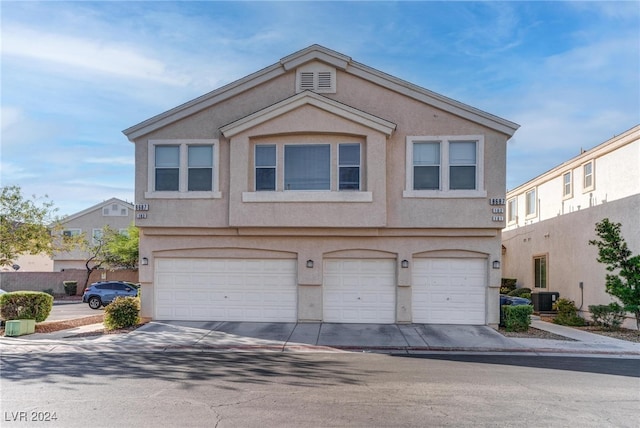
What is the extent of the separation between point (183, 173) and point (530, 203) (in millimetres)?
22105

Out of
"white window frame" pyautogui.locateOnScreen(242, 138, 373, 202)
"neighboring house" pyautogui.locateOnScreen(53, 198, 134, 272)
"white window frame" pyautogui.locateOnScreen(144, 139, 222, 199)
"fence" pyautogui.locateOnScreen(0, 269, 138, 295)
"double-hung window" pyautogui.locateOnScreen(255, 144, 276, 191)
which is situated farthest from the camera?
"neighboring house" pyautogui.locateOnScreen(53, 198, 134, 272)

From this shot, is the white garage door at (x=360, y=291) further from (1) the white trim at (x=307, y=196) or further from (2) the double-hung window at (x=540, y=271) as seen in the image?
(2) the double-hung window at (x=540, y=271)

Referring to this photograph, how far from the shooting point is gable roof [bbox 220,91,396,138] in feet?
51.5

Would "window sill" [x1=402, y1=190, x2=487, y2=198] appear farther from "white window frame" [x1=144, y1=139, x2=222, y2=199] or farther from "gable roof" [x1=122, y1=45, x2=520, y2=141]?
"white window frame" [x1=144, y1=139, x2=222, y2=199]

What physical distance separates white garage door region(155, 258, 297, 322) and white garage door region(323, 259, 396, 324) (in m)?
1.23

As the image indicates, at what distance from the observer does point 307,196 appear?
52.3ft

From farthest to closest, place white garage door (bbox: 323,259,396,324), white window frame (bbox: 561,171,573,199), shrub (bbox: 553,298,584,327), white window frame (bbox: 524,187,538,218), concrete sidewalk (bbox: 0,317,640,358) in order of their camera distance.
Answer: white window frame (bbox: 524,187,538,218) < white window frame (bbox: 561,171,573,199) < shrub (bbox: 553,298,584,327) < white garage door (bbox: 323,259,396,324) < concrete sidewalk (bbox: 0,317,640,358)

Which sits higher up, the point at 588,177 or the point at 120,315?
the point at 588,177

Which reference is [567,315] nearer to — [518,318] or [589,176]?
[518,318]

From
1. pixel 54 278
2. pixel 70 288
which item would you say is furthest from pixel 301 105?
pixel 54 278

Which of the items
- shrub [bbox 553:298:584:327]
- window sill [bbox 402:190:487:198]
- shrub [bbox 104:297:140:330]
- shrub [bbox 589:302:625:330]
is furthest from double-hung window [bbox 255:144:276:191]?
shrub [bbox 589:302:625:330]

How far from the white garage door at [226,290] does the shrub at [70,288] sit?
67.3 feet

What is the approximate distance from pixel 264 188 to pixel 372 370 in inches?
312

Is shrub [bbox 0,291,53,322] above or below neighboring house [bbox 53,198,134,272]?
below
